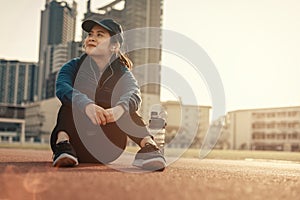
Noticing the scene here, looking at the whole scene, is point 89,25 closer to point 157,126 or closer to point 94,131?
point 94,131

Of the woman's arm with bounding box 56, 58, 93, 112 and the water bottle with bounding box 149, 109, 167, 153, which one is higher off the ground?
the woman's arm with bounding box 56, 58, 93, 112

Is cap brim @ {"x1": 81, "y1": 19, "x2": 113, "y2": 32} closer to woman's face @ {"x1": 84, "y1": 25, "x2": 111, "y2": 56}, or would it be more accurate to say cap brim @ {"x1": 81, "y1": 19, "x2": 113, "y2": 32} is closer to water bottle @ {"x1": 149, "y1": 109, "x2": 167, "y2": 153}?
woman's face @ {"x1": 84, "y1": 25, "x2": 111, "y2": 56}

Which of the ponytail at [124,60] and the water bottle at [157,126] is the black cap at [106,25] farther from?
the water bottle at [157,126]

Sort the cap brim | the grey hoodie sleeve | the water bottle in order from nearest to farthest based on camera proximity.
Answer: the grey hoodie sleeve, the cap brim, the water bottle

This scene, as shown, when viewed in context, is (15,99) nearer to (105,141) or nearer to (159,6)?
(159,6)

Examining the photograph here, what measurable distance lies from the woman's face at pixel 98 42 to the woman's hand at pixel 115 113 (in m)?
0.66

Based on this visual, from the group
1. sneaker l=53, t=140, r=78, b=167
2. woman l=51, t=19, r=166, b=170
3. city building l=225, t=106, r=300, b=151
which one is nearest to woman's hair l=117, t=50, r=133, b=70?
woman l=51, t=19, r=166, b=170

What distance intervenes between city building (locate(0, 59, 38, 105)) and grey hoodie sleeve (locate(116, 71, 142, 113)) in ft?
430

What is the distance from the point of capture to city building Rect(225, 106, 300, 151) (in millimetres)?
71750

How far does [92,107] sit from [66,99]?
336mm

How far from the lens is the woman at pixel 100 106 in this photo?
3.48 metres

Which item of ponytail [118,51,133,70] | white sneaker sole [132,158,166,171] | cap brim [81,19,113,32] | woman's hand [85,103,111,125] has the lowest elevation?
white sneaker sole [132,158,166,171]

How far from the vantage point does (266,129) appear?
76.9 meters

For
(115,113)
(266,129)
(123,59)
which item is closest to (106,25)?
(123,59)
